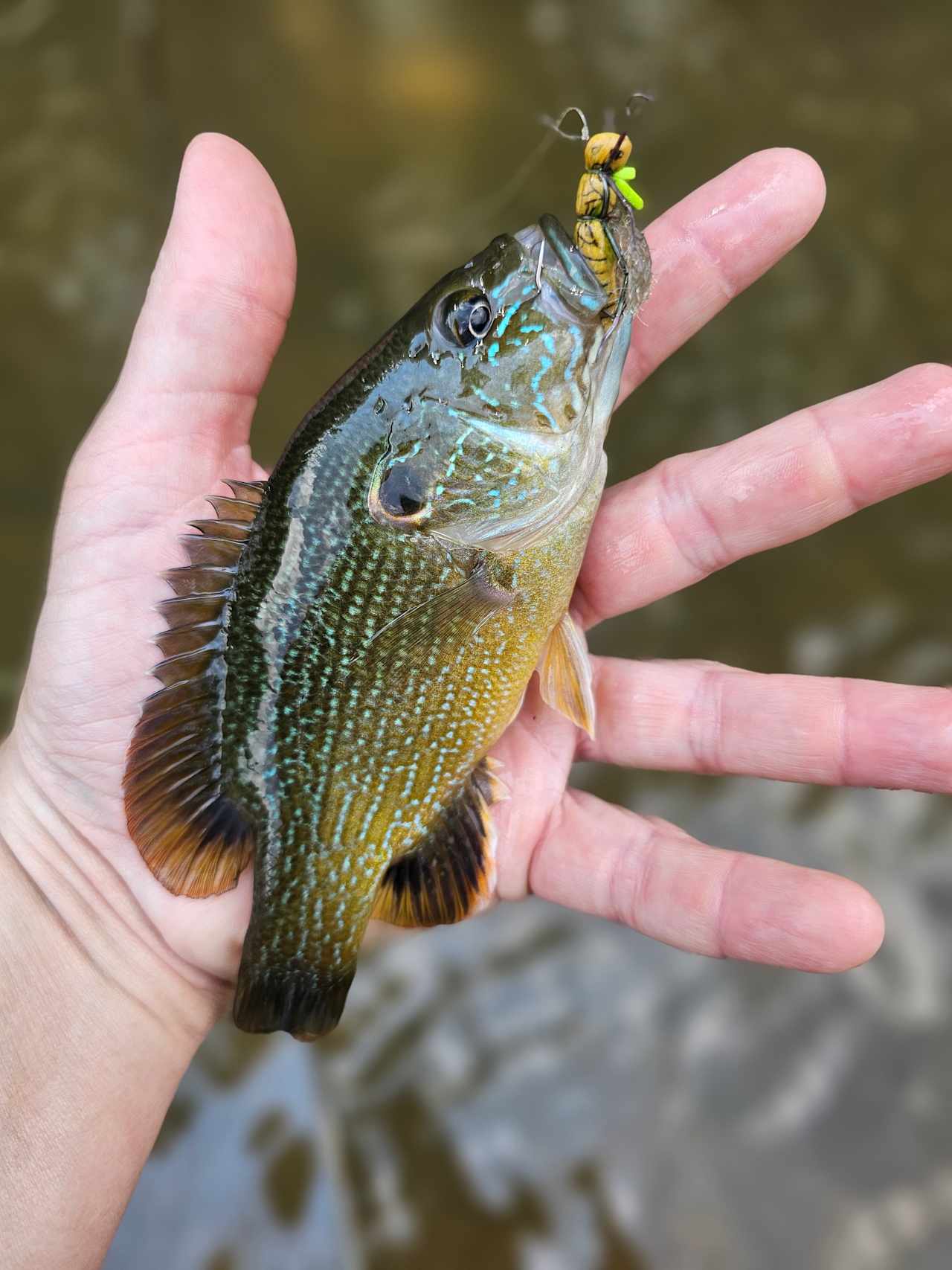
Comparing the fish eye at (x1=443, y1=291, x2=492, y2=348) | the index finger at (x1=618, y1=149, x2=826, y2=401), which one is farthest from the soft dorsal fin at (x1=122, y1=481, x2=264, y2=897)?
the index finger at (x1=618, y1=149, x2=826, y2=401)

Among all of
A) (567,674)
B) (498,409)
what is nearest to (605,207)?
(498,409)

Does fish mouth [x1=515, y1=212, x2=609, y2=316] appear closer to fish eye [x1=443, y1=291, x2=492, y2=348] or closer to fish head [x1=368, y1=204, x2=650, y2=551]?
fish head [x1=368, y1=204, x2=650, y2=551]

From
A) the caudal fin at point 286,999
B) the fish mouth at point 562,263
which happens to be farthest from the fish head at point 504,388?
the caudal fin at point 286,999

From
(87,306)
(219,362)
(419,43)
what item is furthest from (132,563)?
(419,43)

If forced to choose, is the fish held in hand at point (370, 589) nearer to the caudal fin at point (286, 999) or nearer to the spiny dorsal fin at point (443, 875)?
the caudal fin at point (286, 999)

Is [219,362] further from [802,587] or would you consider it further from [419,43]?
[419,43]

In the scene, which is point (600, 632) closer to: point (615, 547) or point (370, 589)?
point (615, 547)
